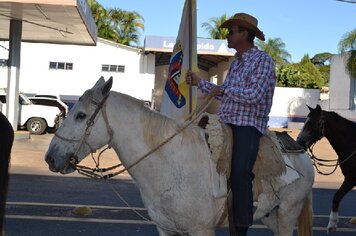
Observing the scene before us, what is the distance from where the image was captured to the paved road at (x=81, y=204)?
7.16 metres

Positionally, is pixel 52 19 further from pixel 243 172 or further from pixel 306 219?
pixel 243 172

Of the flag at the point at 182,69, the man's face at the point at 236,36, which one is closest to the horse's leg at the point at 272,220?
the man's face at the point at 236,36

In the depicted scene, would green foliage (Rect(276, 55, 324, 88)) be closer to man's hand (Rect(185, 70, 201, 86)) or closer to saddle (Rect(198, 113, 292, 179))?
saddle (Rect(198, 113, 292, 179))

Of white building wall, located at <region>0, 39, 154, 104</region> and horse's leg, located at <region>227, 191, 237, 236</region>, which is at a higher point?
white building wall, located at <region>0, 39, 154, 104</region>

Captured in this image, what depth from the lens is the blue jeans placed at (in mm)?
4160

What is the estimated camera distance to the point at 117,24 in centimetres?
5406

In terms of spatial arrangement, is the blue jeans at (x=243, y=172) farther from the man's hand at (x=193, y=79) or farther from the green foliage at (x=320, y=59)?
the green foliage at (x=320, y=59)

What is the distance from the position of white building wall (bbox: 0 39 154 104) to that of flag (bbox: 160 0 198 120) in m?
30.4

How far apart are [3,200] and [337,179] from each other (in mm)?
12573

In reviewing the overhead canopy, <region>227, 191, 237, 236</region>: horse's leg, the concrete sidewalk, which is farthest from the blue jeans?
the overhead canopy

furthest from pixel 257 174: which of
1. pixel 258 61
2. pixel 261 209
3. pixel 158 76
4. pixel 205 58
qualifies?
pixel 158 76

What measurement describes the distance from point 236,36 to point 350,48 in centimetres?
3380

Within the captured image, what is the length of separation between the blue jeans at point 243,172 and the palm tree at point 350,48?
33091mm

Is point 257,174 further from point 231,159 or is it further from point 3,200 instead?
point 3,200
